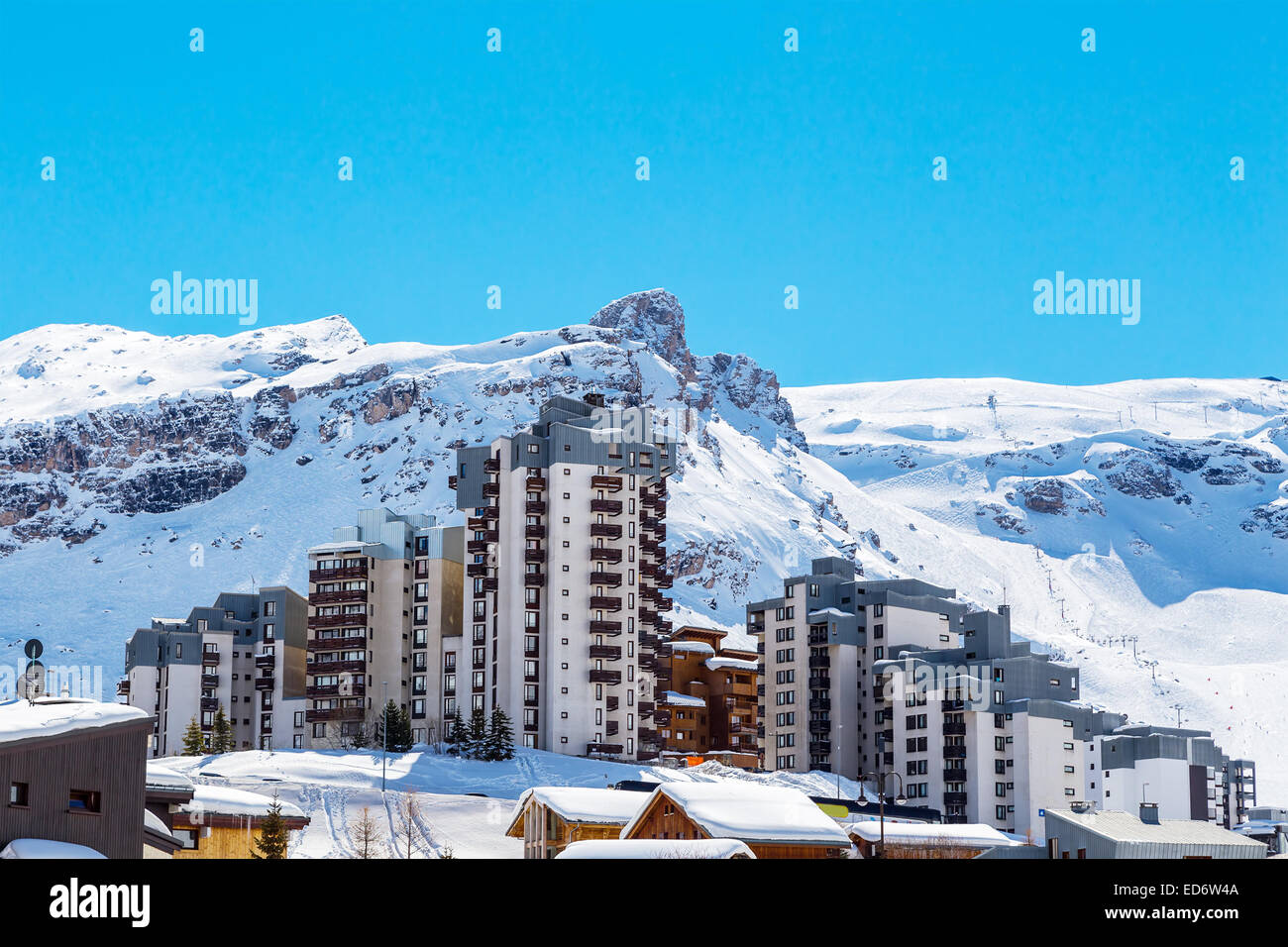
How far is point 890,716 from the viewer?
153000mm

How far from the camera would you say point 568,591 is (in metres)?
144

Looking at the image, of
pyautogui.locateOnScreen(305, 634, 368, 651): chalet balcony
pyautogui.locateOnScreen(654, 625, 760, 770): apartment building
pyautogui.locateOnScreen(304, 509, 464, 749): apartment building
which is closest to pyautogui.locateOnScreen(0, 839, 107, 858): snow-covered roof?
pyautogui.locateOnScreen(304, 509, 464, 749): apartment building

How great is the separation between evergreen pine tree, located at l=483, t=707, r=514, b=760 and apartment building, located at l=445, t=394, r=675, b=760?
257 inches

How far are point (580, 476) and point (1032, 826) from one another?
45.1 m

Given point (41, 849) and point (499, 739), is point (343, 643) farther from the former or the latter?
point (41, 849)

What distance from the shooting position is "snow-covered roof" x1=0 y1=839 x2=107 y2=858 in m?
32.5

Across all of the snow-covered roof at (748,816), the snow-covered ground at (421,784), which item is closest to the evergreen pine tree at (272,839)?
the snow-covered roof at (748,816)

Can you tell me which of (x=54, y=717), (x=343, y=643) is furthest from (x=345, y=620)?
(x=54, y=717)

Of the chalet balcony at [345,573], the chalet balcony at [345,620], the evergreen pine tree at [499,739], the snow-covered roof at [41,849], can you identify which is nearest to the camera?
the snow-covered roof at [41,849]

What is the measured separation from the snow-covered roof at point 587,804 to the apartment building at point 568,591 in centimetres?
5881

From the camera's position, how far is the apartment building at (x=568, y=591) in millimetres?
142000

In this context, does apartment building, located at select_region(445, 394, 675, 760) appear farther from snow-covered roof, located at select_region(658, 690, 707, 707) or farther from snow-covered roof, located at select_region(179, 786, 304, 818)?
snow-covered roof, located at select_region(179, 786, 304, 818)

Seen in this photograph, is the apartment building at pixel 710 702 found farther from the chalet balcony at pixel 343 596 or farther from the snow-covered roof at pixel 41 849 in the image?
the snow-covered roof at pixel 41 849
